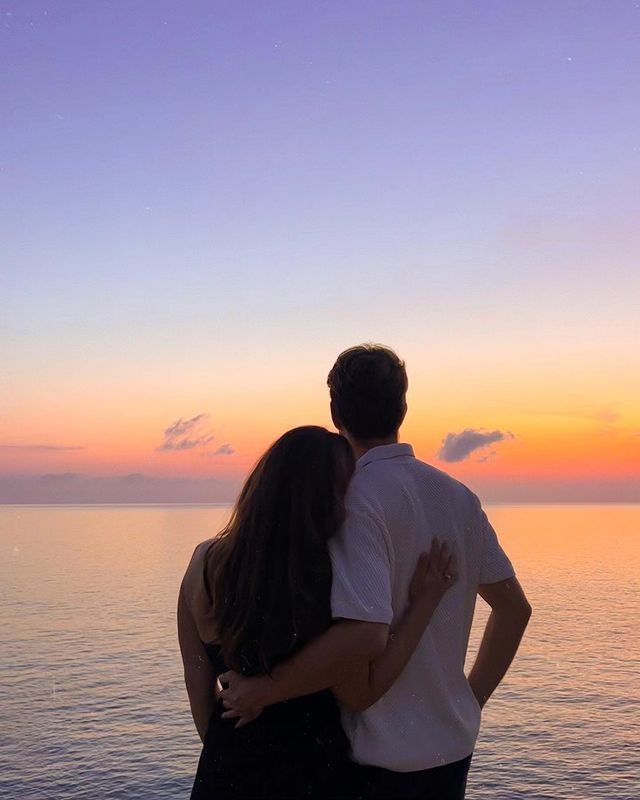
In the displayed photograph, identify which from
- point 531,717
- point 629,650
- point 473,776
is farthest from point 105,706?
point 629,650

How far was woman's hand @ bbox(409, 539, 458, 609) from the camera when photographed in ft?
12.3

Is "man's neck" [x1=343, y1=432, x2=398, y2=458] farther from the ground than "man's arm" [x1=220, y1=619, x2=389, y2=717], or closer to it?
farther from the ground

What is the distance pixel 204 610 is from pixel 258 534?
1.72 feet

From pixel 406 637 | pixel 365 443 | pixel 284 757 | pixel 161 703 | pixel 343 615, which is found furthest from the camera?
pixel 161 703

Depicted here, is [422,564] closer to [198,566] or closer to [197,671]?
[198,566]

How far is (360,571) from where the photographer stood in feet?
11.3

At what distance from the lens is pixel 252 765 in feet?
11.8


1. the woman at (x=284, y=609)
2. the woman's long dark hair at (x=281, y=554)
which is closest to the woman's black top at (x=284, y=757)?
the woman at (x=284, y=609)

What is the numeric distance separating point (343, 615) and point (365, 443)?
0.89 meters

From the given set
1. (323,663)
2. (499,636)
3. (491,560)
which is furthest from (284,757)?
(499,636)

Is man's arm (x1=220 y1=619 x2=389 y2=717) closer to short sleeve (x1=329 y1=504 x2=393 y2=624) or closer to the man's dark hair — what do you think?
short sleeve (x1=329 y1=504 x2=393 y2=624)

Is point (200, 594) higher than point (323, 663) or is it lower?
higher

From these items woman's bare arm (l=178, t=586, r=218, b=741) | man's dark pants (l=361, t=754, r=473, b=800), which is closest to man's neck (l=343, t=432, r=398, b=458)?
woman's bare arm (l=178, t=586, r=218, b=741)

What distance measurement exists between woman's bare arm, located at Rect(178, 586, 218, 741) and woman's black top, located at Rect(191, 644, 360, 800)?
0.31 m
